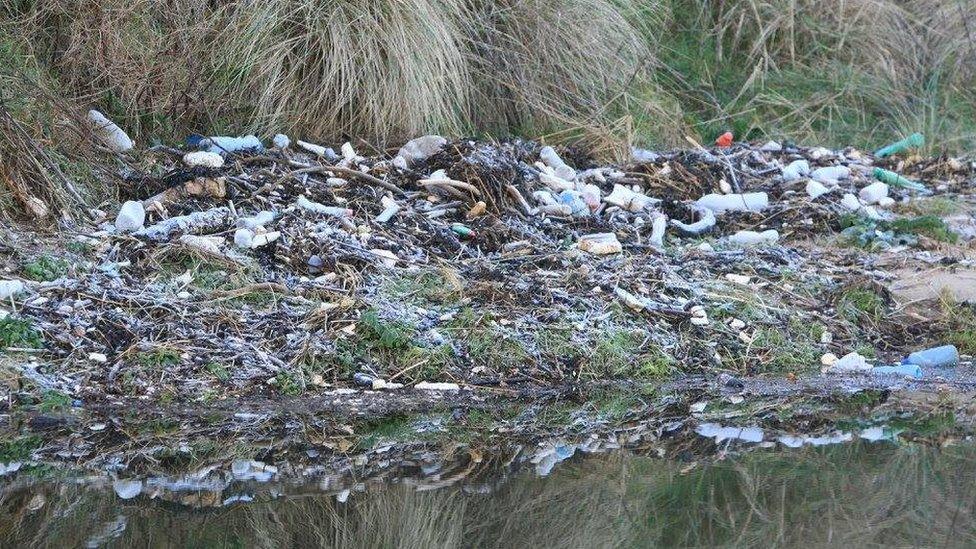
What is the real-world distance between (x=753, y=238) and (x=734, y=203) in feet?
1.50

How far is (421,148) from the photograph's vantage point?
20.9ft

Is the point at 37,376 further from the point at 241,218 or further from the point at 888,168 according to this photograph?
the point at 888,168

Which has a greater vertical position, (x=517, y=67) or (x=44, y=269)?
(x=517, y=67)

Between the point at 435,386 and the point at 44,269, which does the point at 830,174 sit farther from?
the point at 44,269

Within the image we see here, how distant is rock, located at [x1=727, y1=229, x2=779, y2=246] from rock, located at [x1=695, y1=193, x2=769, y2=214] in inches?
13.4

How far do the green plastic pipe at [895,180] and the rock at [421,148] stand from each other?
2.61m

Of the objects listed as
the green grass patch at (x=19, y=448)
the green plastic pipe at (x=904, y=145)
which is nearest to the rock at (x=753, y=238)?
the green plastic pipe at (x=904, y=145)

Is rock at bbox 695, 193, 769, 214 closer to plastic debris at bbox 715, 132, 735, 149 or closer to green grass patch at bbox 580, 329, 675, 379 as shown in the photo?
plastic debris at bbox 715, 132, 735, 149

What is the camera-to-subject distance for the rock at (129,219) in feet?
17.2

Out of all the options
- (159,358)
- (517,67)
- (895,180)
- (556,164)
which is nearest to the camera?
(159,358)

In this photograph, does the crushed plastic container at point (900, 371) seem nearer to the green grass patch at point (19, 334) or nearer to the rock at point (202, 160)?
the rock at point (202, 160)

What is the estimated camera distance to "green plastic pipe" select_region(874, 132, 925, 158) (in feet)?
25.8

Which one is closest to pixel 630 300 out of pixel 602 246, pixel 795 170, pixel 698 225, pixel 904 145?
pixel 602 246

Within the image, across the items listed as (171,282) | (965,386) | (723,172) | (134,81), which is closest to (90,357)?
(171,282)
